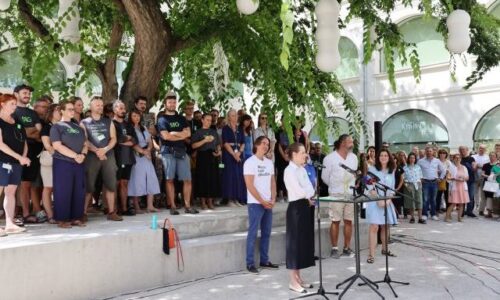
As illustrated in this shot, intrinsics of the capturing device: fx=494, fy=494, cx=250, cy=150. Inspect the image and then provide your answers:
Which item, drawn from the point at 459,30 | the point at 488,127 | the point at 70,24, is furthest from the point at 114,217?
the point at 488,127

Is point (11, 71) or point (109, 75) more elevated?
point (11, 71)

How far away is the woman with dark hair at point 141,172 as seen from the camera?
22.9 ft

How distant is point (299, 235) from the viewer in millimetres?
5410

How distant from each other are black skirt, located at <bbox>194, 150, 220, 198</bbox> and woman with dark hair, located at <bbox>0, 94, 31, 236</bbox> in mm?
2838

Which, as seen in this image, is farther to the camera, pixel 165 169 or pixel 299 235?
pixel 165 169

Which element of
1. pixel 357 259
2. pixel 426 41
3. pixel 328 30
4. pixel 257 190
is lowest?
pixel 357 259

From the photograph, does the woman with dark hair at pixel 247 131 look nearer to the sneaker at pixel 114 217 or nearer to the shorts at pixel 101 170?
the shorts at pixel 101 170

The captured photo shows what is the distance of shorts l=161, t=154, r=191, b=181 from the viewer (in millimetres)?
7152

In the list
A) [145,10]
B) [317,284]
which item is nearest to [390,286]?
[317,284]

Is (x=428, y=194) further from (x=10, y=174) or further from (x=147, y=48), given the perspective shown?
(x=10, y=174)

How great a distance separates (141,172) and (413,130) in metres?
13.8

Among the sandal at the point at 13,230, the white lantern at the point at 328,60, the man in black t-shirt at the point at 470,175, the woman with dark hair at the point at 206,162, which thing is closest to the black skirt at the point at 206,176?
the woman with dark hair at the point at 206,162

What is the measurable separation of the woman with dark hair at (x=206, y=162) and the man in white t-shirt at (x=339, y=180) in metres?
1.75

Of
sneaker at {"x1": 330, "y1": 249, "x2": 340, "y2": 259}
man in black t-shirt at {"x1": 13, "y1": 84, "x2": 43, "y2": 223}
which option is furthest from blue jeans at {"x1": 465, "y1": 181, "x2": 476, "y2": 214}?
man in black t-shirt at {"x1": 13, "y1": 84, "x2": 43, "y2": 223}
